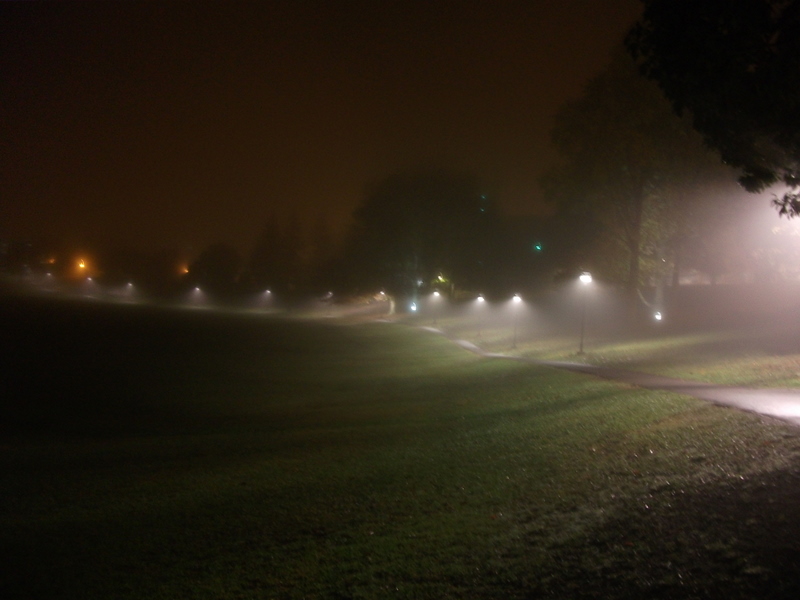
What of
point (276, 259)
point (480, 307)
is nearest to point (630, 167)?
point (480, 307)

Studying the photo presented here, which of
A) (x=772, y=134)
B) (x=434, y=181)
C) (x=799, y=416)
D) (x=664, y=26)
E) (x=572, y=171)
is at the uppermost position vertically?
(x=434, y=181)

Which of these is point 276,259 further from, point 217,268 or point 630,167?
point 630,167

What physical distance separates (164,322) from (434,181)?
29.8 meters


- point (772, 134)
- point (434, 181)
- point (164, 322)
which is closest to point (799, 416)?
point (772, 134)

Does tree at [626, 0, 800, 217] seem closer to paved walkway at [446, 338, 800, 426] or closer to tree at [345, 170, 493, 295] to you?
paved walkway at [446, 338, 800, 426]

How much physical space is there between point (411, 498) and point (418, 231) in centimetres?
5673

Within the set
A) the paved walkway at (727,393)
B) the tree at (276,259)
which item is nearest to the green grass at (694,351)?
the paved walkway at (727,393)

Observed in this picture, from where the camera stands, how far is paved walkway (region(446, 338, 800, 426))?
1220cm

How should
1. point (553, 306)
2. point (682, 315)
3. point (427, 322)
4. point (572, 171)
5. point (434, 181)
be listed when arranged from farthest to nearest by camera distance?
1. point (434, 181)
2. point (427, 322)
3. point (553, 306)
4. point (682, 315)
5. point (572, 171)

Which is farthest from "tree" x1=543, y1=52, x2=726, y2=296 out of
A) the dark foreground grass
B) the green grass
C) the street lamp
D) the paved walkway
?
the street lamp

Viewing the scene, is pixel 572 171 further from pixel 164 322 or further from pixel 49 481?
pixel 164 322

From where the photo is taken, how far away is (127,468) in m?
12.5

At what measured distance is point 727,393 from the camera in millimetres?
14664

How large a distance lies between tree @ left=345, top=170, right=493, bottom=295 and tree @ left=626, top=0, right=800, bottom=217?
49297mm
